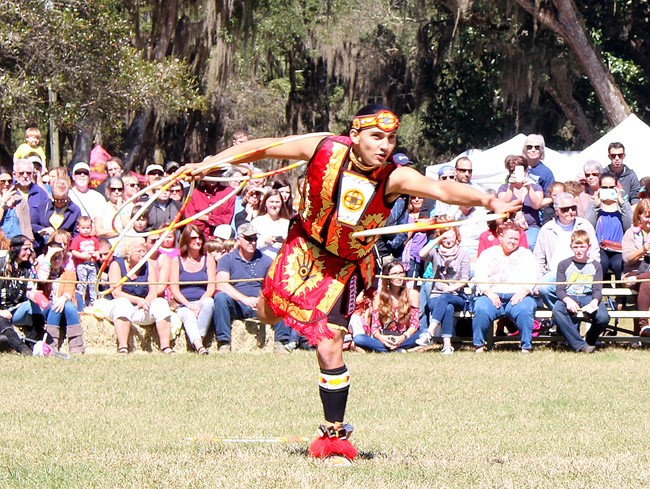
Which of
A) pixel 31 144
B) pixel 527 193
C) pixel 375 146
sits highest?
pixel 375 146

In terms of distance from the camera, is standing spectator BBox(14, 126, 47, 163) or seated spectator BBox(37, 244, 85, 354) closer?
seated spectator BBox(37, 244, 85, 354)

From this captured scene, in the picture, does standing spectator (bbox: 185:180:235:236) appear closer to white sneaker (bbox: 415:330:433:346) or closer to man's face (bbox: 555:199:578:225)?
white sneaker (bbox: 415:330:433:346)

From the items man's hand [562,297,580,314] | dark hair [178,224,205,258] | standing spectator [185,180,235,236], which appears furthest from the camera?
standing spectator [185,180,235,236]

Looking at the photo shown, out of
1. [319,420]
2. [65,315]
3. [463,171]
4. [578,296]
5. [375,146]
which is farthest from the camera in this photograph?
[463,171]

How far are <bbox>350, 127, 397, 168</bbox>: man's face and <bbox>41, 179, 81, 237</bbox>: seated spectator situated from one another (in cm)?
721

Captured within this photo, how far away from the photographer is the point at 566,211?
39.7 ft

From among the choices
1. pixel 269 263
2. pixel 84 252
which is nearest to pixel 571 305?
→ pixel 269 263

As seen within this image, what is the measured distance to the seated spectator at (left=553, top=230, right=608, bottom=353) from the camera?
A: 1191 centimetres

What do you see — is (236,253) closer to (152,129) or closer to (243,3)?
(243,3)

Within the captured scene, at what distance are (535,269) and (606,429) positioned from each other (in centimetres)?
456

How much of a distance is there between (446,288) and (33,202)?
4.72 meters

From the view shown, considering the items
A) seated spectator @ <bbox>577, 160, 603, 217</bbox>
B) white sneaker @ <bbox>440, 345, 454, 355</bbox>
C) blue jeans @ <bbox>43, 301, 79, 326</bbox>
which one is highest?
seated spectator @ <bbox>577, 160, 603, 217</bbox>

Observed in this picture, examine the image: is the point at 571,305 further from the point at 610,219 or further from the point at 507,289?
the point at 610,219

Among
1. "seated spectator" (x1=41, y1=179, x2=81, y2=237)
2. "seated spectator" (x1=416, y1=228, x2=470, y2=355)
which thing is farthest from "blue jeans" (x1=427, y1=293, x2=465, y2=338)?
"seated spectator" (x1=41, y1=179, x2=81, y2=237)
